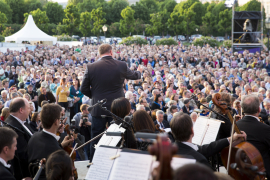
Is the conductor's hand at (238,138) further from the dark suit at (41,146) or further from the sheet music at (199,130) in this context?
the dark suit at (41,146)

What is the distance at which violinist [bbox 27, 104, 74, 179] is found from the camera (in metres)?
3.23

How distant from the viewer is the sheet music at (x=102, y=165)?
2.62 metres

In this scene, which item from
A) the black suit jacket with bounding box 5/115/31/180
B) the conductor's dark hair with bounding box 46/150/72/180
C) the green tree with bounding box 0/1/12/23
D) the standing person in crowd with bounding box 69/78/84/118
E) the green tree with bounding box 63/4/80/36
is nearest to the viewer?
the conductor's dark hair with bounding box 46/150/72/180

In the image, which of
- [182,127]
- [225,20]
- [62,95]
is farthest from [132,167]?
[225,20]

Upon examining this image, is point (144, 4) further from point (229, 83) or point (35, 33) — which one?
point (229, 83)

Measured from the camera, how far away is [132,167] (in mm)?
2133

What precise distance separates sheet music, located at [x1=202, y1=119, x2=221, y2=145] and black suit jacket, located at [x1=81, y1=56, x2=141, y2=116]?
1377mm

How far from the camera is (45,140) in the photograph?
10.9 feet

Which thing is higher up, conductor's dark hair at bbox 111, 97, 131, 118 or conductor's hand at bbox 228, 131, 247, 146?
conductor's dark hair at bbox 111, 97, 131, 118

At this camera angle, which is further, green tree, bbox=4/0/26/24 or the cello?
green tree, bbox=4/0/26/24

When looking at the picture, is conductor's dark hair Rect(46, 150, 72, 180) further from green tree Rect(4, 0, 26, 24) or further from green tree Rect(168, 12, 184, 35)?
green tree Rect(4, 0, 26, 24)

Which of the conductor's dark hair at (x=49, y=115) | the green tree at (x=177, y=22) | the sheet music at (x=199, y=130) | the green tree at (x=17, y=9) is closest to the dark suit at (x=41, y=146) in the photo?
the conductor's dark hair at (x=49, y=115)

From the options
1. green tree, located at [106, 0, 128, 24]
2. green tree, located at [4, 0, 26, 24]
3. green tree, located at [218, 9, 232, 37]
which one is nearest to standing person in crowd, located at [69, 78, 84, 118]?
green tree, located at [218, 9, 232, 37]

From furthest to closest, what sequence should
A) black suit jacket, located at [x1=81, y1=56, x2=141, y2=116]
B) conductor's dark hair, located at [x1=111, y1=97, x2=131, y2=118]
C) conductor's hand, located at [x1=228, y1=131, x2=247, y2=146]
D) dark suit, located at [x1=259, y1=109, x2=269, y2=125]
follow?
dark suit, located at [x1=259, y1=109, x2=269, y2=125] → black suit jacket, located at [x1=81, y1=56, x2=141, y2=116] → conductor's dark hair, located at [x1=111, y1=97, x2=131, y2=118] → conductor's hand, located at [x1=228, y1=131, x2=247, y2=146]
